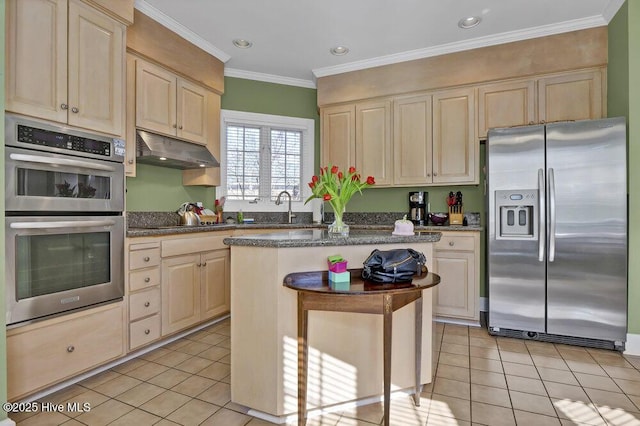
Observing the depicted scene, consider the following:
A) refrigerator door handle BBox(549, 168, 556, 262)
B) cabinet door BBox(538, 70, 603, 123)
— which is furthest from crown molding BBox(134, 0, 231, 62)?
refrigerator door handle BBox(549, 168, 556, 262)

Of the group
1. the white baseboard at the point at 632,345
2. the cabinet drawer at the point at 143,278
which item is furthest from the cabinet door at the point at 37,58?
the white baseboard at the point at 632,345

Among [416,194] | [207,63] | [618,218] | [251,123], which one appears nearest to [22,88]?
[207,63]

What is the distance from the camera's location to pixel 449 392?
2.10 meters

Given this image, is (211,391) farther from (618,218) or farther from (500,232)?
(618,218)

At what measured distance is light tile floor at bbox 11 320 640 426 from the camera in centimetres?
183

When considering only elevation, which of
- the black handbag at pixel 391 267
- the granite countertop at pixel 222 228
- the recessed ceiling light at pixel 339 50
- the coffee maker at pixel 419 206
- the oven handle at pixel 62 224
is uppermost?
the recessed ceiling light at pixel 339 50

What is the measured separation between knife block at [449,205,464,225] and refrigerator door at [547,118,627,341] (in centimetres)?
89

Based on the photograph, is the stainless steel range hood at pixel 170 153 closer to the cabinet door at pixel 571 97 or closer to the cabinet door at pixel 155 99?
the cabinet door at pixel 155 99

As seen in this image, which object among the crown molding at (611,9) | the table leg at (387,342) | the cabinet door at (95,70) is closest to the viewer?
the table leg at (387,342)

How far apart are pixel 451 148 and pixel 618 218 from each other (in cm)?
152

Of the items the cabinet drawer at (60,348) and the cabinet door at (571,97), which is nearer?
the cabinet drawer at (60,348)

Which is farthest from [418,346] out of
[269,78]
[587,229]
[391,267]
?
[269,78]

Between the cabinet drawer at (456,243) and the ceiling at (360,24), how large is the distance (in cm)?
194

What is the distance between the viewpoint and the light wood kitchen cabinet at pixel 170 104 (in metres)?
2.89
